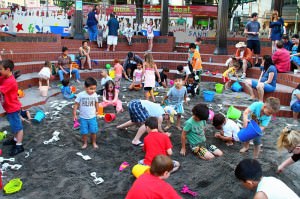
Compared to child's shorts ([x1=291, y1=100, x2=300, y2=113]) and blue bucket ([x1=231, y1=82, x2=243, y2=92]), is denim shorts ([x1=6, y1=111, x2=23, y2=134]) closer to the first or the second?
child's shorts ([x1=291, y1=100, x2=300, y2=113])

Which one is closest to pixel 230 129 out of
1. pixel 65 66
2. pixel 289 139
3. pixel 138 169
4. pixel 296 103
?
pixel 289 139

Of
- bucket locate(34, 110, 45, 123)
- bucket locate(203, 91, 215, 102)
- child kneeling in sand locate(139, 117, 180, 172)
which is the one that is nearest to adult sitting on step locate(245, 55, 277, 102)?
bucket locate(203, 91, 215, 102)

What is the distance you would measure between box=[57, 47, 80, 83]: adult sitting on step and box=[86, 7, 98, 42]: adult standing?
3.74 m

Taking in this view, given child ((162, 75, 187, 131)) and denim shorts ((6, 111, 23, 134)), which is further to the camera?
child ((162, 75, 187, 131))

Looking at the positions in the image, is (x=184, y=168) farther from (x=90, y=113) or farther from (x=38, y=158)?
→ (x=38, y=158)

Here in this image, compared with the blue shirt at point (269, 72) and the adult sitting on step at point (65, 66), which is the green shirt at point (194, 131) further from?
the adult sitting on step at point (65, 66)

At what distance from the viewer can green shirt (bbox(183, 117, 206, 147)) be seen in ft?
17.6

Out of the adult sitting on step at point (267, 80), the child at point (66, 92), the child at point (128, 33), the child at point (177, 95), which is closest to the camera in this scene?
the child at point (177, 95)

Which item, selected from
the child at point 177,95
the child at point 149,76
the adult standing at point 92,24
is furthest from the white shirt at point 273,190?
the adult standing at point 92,24

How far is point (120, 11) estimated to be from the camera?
74.6 ft

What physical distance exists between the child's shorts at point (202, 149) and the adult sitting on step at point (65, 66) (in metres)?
6.32

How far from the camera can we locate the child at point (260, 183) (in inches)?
114

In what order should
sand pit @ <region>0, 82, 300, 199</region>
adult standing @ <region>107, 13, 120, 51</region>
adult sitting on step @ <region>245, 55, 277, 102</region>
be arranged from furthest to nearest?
adult standing @ <region>107, 13, 120, 51</region> < adult sitting on step @ <region>245, 55, 277, 102</region> < sand pit @ <region>0, 82, 300, 199</region>

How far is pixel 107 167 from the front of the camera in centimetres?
500
